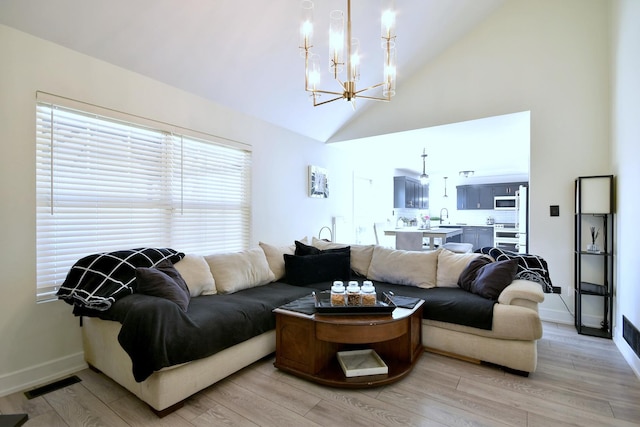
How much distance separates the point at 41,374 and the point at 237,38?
316 cm

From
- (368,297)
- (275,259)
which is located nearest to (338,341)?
(368,297)

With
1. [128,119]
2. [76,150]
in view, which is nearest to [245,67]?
[128,119]

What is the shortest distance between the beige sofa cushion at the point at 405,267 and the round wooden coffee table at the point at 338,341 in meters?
0.65

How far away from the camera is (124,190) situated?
280 cm

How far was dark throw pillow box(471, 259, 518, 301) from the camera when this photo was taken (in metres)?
2.61

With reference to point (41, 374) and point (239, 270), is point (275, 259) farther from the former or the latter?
point (41, 374)

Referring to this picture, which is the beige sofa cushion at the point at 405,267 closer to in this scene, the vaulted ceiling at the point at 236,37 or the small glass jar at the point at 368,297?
the small glass jar at the point at 368,297

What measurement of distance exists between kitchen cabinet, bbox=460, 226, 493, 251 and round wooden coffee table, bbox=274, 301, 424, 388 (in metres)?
6.63

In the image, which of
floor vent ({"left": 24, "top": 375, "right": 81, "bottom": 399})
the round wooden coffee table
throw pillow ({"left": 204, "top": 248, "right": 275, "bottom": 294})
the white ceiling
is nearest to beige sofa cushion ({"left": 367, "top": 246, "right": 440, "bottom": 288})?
the round wooden coffee table

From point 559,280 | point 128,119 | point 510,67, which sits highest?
point 510,67

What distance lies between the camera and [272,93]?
12.3 ft

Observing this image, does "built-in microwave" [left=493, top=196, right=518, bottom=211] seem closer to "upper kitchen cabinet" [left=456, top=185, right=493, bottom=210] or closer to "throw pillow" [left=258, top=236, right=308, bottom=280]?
"upper kitchen cabinet" [left=456, top=185, right=493, bottom=210]

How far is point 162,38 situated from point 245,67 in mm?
839

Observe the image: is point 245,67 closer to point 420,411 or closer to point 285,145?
point 285,145
